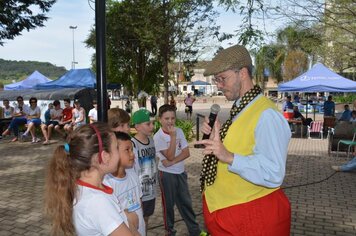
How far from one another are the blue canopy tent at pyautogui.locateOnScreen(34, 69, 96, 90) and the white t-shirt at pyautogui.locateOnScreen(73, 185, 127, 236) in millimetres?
15030

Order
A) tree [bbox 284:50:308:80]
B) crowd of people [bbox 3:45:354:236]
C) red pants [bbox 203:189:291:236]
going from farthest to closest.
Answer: tree [bbox 284:50:308:80], red pants [bbox 203:189:291:236], crowd of people [bbox 3:45:354:236]

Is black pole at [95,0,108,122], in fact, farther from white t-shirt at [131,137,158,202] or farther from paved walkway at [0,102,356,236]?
paved walkway at [0,102,356,236]

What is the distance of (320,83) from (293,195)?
888 cm

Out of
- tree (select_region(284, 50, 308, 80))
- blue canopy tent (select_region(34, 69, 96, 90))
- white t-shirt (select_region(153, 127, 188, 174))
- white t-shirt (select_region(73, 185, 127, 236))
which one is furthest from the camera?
tree (select_region(284, 50, 308, 80))

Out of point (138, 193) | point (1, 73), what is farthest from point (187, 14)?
point (1, 73)

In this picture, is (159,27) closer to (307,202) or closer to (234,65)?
(307,202)

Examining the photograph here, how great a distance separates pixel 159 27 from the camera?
16047 mm

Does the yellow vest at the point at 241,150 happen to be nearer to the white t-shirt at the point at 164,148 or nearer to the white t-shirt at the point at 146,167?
the white t-shirt at the point at 146,167

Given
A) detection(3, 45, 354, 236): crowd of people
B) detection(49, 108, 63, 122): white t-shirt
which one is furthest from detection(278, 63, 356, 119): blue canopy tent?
detection(3, 45, 354, 236): crowd of people

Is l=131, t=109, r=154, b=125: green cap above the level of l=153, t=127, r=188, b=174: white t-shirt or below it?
above

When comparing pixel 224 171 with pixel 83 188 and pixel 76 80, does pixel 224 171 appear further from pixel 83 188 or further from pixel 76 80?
pixel 76 80

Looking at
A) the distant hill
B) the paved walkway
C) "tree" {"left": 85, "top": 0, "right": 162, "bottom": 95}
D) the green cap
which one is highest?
the distant hill

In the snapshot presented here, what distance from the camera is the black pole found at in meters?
2.79

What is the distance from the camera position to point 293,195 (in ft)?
20.7
